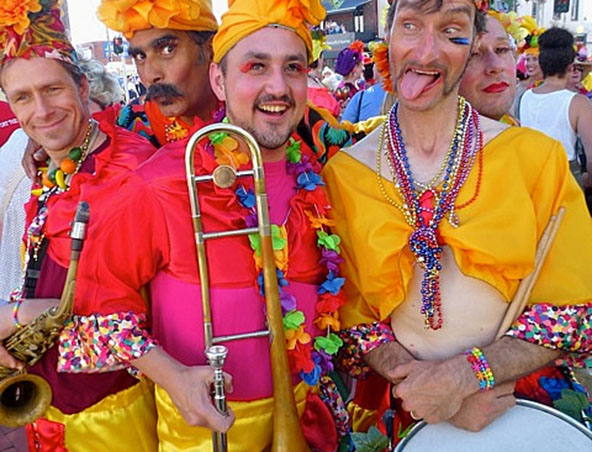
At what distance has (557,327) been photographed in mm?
1854

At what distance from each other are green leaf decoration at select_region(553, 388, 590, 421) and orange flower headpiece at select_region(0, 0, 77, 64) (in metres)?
2.05

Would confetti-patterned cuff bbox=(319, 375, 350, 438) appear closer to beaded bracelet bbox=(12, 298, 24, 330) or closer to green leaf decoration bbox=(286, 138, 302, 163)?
green leaf decoration bbox=(286, 138, 302, 163)

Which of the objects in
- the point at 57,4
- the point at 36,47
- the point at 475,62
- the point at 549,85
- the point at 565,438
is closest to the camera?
the point at 565,438

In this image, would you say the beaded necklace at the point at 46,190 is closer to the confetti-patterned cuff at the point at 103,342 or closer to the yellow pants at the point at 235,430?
the confetti-patterned cuff at the point at 103,342

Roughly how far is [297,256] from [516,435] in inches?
32.7

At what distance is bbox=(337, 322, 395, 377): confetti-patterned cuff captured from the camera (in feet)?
6.53

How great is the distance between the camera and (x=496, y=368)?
71.4 inches

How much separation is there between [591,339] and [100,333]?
150cm

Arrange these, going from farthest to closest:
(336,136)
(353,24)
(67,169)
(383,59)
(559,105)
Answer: (353,24)
(559,105)
(336,136)
(383,59)
(67,169)

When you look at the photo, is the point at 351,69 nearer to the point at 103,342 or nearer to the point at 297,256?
the point at 297,256

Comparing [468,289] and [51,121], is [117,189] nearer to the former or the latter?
[51,121]

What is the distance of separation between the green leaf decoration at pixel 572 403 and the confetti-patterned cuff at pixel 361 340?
577 millimetres

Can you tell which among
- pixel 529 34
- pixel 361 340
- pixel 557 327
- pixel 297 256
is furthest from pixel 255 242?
pixel 529 34

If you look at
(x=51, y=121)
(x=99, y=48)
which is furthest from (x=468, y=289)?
(x=99, y=48)
